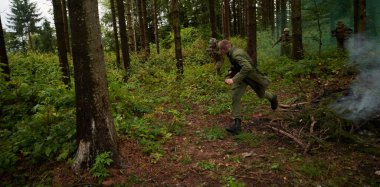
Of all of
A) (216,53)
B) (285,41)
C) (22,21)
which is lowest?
(216,53)

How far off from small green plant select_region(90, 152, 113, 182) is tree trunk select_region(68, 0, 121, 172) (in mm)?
112

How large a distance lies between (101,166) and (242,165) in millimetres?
2352

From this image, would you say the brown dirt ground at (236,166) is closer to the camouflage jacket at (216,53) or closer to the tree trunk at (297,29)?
the camouflage jacket at (216,53)

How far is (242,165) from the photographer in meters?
5.16

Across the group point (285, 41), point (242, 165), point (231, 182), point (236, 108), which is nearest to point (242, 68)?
point (236, 108)

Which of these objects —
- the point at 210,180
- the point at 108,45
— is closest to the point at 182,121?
the point at 210,180

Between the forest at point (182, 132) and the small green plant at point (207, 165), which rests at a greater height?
the forest at point (182, 132)

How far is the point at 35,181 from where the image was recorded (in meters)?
4.94

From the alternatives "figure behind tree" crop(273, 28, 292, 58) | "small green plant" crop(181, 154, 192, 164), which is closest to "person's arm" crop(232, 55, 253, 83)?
"small green plant" crop(181, 154, 192, 164)

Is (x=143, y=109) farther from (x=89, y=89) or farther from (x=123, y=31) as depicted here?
(x=123, y=31)

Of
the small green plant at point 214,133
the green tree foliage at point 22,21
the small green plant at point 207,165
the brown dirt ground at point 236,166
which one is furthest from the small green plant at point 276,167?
the green tree foliage at point 22,21

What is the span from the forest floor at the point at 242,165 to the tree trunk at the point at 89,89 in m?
0.41

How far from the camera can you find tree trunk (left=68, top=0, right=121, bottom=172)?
4652 mm

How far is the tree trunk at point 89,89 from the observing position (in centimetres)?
465
